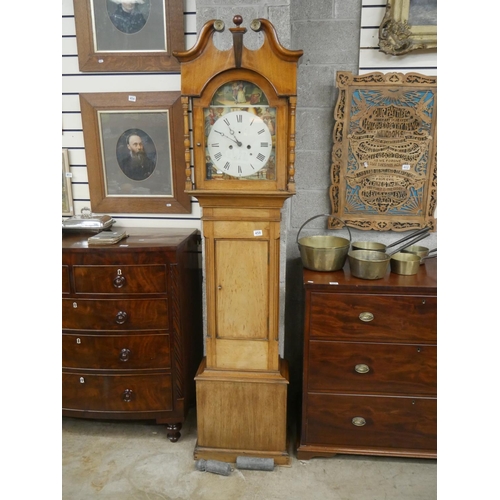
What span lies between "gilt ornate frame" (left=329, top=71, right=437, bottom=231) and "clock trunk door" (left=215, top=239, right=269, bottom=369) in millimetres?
692

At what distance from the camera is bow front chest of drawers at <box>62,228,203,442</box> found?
2.22 metres

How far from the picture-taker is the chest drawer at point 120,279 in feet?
7.30

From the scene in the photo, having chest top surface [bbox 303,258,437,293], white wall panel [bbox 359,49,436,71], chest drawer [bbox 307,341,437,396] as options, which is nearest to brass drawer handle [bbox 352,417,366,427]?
chest drawer [bbox 307,341,437,396]

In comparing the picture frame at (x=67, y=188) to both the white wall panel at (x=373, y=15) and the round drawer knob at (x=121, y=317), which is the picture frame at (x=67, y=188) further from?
the white wall panel at (x=373, y=15)

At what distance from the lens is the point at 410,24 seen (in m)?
2.24

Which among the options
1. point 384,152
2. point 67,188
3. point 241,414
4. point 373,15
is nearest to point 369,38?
point 373,15

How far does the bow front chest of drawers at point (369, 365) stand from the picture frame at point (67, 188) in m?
1.60

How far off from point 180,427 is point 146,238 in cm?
114

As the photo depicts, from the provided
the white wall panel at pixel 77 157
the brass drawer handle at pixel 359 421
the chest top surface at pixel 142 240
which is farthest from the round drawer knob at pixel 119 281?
the brass drawer handle at pixel 359 421

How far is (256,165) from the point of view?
1972 mm

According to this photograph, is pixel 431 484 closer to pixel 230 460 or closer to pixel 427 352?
pixel 427 352

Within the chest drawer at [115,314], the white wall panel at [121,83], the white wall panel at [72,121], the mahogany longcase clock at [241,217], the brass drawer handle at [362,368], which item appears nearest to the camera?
the mahogany longcase clock at [241,217]

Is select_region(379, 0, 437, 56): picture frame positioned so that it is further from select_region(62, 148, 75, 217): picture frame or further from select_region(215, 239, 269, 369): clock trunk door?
select_region(62, 148, 75, 217): picture frame

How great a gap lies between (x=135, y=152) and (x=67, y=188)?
1.68 ft
